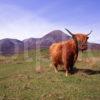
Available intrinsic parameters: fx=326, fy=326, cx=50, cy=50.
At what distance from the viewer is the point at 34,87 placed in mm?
16078

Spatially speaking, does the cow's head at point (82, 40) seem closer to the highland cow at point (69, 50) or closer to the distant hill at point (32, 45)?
the highland cow at point (69, 50)

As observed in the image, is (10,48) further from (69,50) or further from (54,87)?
(54,87)

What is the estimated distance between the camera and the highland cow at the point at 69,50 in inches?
771

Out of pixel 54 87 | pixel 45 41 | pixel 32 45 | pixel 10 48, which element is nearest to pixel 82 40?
pixel 54 87

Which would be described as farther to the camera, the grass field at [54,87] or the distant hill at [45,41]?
the distant hill at [45,41]

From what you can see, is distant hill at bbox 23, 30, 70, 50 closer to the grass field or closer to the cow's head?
the cow's head

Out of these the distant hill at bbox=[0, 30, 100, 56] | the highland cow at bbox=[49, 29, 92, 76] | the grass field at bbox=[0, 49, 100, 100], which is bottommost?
the grass field at bbox=[0, 49, 100, 100]

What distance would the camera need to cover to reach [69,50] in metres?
20.3

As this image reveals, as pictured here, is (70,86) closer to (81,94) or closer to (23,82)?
(81,94)

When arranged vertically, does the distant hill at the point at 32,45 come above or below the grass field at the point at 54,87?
above

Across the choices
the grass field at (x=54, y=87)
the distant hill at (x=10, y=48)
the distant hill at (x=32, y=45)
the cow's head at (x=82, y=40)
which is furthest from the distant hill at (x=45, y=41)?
the grass field at (x=54, y=87)

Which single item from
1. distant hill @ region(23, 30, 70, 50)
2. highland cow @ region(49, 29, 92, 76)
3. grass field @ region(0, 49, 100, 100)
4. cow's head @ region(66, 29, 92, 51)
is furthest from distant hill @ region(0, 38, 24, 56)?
grass field @ region(0, 49, 100, 100)

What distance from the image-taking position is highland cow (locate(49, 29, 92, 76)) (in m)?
19.6

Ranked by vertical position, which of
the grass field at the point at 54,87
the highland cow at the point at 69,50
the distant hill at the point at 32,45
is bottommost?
the grass field at the point at 54,87
